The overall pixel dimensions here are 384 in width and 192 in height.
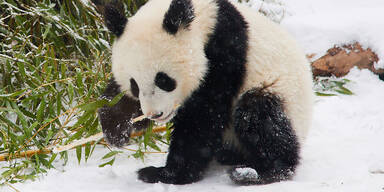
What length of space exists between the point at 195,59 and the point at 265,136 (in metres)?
0.66

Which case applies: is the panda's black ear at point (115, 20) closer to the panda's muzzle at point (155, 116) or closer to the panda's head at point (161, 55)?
the panda's head at point (161, 55)

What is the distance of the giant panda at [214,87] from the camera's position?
8.65ft

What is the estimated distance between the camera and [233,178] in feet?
9.27

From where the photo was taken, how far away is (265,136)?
9.46ft

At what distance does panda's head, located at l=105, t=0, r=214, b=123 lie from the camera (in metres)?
2.57

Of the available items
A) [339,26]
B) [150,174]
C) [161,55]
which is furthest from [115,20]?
Answer: [339,26]

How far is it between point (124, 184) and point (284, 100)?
113 cm

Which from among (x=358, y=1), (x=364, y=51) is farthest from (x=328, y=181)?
(x=358, y=1)

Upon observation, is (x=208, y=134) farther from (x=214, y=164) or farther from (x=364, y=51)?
(x=364, y=51)

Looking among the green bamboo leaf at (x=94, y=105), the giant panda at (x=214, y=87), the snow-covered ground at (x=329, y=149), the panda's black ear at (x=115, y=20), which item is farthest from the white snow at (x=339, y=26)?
the panda's black ear at (x=115, y=20)

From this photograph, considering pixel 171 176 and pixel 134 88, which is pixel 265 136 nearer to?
pixel 171 176

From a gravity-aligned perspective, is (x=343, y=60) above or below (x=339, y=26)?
below

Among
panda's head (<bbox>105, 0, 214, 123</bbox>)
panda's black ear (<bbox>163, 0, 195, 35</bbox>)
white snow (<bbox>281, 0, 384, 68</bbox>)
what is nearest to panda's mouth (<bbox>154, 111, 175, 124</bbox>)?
panda's head (<bbox>105, 0, 214, 123</bbox>)

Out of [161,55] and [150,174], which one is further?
[150,174]
